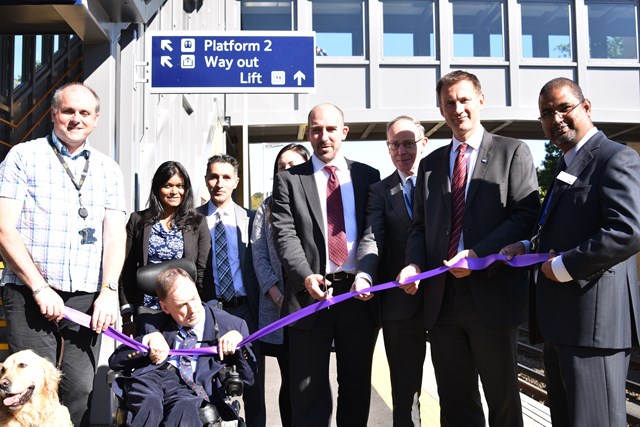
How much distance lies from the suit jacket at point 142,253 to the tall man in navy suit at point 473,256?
1.73 m

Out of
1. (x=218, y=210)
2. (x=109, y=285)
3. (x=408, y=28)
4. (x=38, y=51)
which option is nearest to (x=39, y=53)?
(x=38, y=51)

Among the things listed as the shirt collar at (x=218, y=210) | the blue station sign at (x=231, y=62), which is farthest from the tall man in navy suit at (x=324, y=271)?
the blue station sign at (x=231, y=62)

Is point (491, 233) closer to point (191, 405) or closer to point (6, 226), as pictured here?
point (191, 405)

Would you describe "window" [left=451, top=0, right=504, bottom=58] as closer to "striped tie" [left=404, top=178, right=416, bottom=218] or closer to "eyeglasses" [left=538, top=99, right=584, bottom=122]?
"striped tie" [left=404, top=178, right=416, bottom=218]

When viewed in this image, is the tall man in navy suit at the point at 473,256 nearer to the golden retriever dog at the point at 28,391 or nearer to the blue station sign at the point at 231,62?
the golden retriever dog at the point at 28,391

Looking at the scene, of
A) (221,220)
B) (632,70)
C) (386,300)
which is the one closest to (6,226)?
(221,220)

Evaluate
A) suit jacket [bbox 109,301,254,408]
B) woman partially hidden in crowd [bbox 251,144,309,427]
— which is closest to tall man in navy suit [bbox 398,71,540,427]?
suit jacket [bbox 109,301,254,408]

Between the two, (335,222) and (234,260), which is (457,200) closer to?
(335,222)

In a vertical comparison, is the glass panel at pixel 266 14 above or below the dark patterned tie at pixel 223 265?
above

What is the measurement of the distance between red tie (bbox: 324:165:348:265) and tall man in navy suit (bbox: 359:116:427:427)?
17cm

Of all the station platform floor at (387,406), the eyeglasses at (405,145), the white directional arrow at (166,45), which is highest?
the white directional arrow at (166,45)

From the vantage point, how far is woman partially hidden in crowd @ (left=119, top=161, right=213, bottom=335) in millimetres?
4805

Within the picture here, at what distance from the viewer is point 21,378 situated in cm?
335

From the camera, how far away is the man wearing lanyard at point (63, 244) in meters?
3.57
